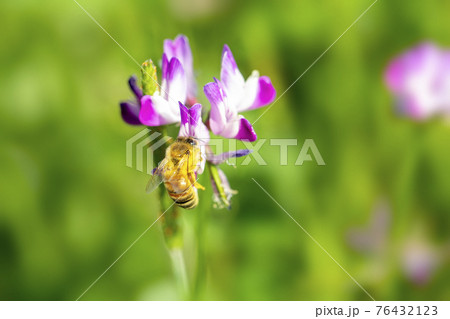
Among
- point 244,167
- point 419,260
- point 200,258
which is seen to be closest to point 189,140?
point 200,258

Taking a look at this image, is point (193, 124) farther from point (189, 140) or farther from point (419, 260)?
point (419, 260)

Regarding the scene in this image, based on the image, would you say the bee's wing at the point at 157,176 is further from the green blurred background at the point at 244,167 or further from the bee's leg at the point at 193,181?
the green blurred background at the point at 244,167

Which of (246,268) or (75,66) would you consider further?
(75,66)

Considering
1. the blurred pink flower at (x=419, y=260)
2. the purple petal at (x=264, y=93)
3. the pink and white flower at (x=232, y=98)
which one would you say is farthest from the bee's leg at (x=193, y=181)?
the blurred pink flower at (x=419, y=260)
